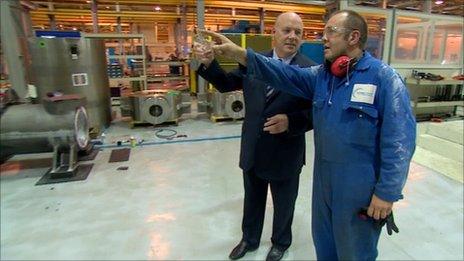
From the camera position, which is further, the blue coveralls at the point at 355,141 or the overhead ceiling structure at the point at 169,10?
the overhead ceiling structure at the point at 169,10

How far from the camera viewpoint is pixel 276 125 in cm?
147

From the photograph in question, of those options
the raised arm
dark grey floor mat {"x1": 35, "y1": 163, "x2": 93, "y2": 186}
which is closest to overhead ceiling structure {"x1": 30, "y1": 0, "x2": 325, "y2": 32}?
dark grey floor mat {"x1": 35, "y1": 163, "x2": 93, "y2": 186}

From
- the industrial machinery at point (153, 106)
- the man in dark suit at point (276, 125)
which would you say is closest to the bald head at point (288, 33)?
the man in dark suit at point (276, 125)

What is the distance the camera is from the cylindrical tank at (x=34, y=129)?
2906mm

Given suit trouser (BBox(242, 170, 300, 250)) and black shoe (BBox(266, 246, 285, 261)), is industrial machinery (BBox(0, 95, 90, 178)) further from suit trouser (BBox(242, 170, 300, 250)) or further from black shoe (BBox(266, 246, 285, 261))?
black shoe (BBox(266, 246, 285, 261))

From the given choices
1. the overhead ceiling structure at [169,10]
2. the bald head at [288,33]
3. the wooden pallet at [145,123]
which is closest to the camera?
the bald head at [288,33]

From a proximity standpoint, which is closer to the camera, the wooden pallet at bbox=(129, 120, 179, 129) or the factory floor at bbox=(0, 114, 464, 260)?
the factory floor at bbox=(0, 114, 464, 260)

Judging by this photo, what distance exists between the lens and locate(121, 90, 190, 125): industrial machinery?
4574 mm

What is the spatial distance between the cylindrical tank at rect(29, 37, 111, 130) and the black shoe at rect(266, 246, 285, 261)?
3.29m

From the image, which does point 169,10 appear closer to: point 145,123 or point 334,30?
point 145,123

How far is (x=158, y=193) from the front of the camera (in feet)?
8.83

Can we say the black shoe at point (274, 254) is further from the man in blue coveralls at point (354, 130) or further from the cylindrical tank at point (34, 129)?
the cylindrical tank at point (34, 129)

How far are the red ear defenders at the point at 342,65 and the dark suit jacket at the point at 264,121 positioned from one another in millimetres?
413

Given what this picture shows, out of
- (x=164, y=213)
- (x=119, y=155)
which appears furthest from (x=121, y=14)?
(x=164, y=213)
